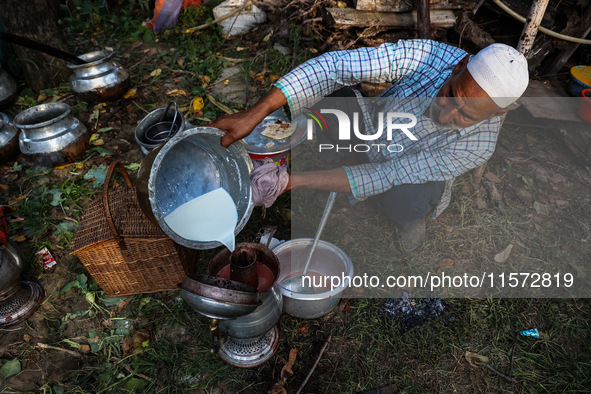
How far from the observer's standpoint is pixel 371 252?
356 cm

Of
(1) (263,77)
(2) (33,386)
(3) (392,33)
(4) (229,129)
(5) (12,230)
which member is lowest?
(2) (33,386)

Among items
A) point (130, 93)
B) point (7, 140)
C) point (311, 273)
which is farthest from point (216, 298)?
point (130, 93)

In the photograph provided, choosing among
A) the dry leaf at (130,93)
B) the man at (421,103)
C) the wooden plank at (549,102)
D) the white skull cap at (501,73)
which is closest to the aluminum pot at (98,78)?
the dry leaf at (130,93)

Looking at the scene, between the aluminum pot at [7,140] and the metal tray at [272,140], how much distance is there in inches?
112

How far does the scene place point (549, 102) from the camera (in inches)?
176

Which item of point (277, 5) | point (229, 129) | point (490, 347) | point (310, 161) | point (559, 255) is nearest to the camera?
point (229, 129)

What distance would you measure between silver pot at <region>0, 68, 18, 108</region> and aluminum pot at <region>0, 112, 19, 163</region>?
31.6 inches

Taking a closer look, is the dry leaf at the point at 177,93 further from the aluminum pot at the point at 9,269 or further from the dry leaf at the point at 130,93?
the aluminum pot at the point at 9,269

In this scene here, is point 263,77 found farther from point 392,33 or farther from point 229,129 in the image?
point 229,129

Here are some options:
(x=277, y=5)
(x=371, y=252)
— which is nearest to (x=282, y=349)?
(x=371, y=252)

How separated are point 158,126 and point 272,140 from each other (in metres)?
1.15

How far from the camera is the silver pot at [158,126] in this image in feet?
11.5

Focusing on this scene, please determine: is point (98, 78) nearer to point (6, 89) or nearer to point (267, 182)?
point (6, 89)

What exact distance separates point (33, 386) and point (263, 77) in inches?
162
